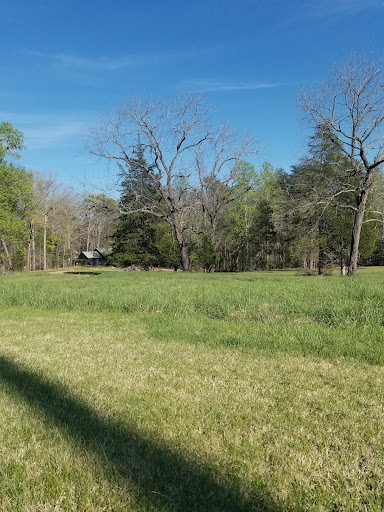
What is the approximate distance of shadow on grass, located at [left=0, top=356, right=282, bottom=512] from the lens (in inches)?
86.3

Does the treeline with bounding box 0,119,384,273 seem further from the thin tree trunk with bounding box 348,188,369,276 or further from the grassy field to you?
the grassy field

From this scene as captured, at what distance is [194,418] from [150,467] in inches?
31.6

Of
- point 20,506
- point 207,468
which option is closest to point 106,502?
point 20,506

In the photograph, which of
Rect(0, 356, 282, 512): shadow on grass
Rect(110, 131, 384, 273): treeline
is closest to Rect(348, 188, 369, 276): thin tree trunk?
Rect(110, 131, 384, 273): treeline

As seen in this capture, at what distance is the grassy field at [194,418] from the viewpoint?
2287mm

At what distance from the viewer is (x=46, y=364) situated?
4906mm

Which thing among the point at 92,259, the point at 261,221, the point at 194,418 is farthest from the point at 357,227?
the point at 92,259

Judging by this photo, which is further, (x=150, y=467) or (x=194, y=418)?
(x=194, y=418)

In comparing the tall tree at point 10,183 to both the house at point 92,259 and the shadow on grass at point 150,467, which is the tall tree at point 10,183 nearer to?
the house at point 92,259

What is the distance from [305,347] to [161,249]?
107ft

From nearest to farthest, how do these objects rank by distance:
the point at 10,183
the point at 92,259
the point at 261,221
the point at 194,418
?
the point at 194,418 → the point at 10,183 → the point at 261,221 → the point at 92,259

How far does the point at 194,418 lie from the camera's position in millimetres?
3275

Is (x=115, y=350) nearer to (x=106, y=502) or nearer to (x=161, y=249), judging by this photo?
(x=106, y=502)

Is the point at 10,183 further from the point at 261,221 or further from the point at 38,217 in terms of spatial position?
the point at 261,221
